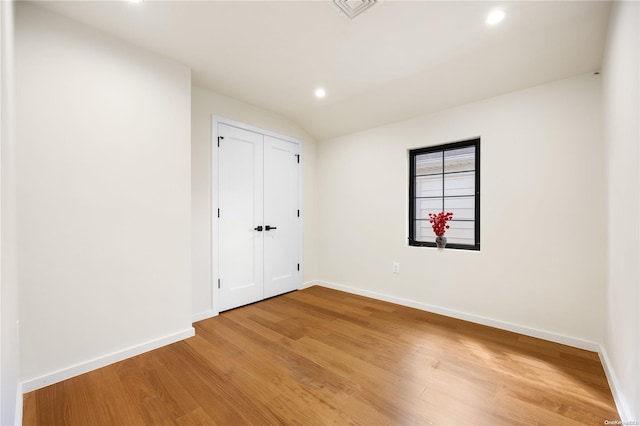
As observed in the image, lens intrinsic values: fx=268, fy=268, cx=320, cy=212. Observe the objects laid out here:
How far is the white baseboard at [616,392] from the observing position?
1.38 meters

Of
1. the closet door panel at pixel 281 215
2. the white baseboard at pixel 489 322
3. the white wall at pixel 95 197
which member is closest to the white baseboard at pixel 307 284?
the closet door panel at pixel 281 215

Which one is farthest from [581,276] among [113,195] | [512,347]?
[113,195]

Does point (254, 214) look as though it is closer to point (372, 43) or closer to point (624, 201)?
point (372, 43)

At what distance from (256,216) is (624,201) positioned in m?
3.25

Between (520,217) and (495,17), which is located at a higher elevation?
(495,17)

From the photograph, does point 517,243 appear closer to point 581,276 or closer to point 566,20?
point 581,276

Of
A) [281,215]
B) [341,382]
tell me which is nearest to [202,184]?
[281,215]

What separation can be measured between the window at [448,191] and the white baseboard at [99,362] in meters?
2.81

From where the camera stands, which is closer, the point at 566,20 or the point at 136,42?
the point at 566,20

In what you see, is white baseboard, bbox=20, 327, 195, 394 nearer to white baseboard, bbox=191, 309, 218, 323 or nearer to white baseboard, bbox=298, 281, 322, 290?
white baseboard, bbox=191, 309, 218, 323

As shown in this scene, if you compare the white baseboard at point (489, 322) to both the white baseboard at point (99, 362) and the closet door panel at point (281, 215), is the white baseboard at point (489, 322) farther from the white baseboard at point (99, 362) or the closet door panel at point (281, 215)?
the white baseboard at point (99, 362)

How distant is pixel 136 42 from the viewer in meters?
2.22

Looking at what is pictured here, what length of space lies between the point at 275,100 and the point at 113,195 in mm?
2054

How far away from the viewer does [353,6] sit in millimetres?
1826
